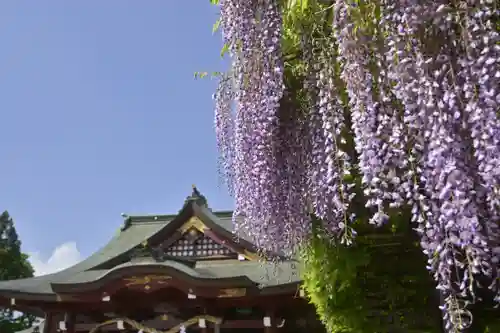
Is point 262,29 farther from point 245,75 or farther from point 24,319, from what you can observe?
point 24,319

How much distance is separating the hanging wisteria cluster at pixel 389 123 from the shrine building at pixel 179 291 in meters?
4.51

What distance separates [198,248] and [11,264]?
85.0ft

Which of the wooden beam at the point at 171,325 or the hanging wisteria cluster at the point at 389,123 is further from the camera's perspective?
the wooden beam at the point at 171,325

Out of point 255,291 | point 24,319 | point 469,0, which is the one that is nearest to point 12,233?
point 24,319

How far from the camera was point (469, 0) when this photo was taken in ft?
8.77

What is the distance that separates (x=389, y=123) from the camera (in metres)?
3.01

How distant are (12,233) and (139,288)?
29.8 meters

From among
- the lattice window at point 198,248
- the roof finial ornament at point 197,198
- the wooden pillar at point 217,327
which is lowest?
the wooden pillar at point 217,327

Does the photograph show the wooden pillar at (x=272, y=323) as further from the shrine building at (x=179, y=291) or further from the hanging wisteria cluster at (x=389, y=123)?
the hanging wisteria cluster at (x=389, y=123)

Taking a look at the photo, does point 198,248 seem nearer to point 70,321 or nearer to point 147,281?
point 147,281

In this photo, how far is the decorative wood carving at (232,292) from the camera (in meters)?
8.67

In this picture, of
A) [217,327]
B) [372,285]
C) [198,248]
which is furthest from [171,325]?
[372,285]

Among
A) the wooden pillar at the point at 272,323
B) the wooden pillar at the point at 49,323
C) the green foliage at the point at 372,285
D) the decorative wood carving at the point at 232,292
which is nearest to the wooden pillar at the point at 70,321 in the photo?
the wooden pillar at the point at 49,323

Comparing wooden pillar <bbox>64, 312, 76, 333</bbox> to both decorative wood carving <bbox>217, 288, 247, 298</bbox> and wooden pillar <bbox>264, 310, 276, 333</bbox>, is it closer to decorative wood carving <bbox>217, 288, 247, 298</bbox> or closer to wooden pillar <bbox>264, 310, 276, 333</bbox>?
decorative wood carving <bbox>217, 288, 247, 298</bbox>
